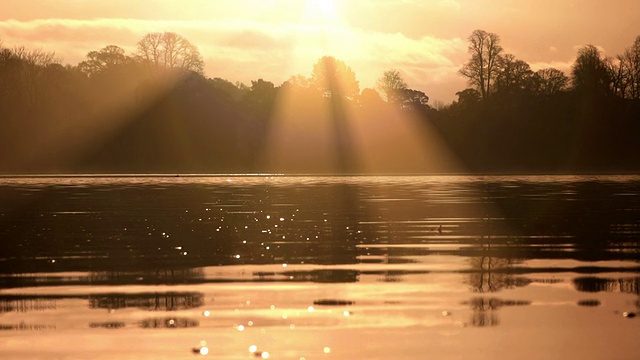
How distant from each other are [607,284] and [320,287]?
16.5ft

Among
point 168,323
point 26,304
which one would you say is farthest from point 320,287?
point 26,304

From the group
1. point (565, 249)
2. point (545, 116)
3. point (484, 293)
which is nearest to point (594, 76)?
point (545, 116)

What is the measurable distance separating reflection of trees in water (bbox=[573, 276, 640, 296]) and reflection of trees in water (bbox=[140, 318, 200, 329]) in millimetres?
7090

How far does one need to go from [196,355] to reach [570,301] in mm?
6924

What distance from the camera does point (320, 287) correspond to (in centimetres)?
1997

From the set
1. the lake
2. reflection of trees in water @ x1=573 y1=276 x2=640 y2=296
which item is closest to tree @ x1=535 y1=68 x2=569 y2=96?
the lake

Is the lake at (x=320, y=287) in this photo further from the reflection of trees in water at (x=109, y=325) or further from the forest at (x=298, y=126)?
the forest at (x=298, y=126)

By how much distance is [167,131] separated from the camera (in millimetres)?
141500

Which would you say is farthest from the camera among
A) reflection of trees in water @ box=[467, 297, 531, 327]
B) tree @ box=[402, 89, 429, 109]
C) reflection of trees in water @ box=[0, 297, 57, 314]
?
tree @ box=[402, 89, 429, 109]

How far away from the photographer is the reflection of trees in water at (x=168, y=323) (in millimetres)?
15705

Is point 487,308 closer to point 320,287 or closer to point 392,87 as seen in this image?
point 320,287

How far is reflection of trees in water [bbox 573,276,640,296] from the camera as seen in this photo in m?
19.3

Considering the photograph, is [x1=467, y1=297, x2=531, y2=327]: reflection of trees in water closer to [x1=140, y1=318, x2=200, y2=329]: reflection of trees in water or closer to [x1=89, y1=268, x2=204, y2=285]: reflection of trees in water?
[x1=140, y1=318, x2=200, y2=329]: reflection of trees in water

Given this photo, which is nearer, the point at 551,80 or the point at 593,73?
the point at 593,73
